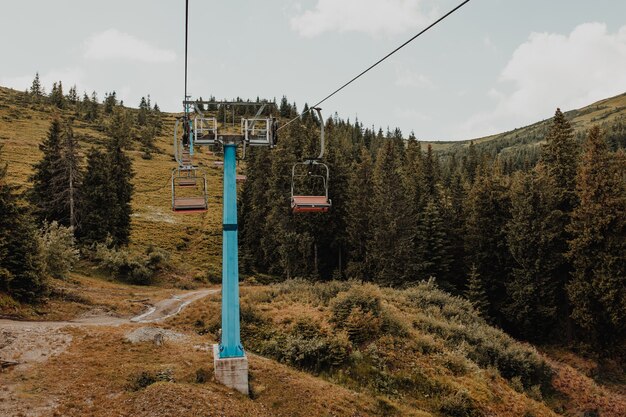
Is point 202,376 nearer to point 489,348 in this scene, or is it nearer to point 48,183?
point 489,348

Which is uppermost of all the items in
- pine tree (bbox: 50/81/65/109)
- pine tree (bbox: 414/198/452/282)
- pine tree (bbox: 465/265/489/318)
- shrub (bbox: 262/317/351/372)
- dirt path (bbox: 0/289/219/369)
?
pine tree (bbox: 50/81/65/109)

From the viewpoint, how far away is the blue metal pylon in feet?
52.2

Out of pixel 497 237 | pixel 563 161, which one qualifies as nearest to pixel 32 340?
pixel 497 237

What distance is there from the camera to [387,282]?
4222 cm

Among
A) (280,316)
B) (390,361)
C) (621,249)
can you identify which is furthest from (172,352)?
(621,249)

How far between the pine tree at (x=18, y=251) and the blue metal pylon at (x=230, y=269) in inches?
674

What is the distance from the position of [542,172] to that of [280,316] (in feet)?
93.1

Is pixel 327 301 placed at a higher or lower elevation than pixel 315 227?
lower

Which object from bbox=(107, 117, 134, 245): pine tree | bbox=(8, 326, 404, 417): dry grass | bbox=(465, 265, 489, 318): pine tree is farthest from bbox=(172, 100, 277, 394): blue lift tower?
bbox=(107, 117, 134, 245): pine tree

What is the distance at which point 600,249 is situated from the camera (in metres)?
35.0

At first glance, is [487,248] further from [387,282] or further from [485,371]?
[485,371]

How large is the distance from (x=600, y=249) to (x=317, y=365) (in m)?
26.5

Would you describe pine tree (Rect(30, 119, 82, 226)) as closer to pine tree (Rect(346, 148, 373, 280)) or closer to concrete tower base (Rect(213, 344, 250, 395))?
pine tree (Rect(346, 148, 373, 280))

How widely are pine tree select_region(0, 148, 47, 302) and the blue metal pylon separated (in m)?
17.1
